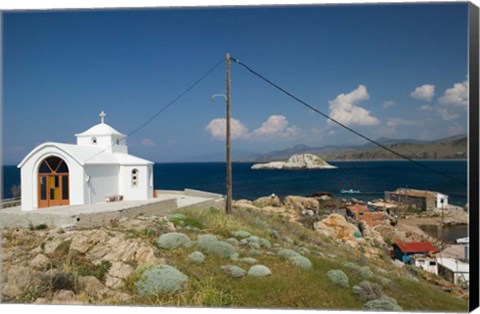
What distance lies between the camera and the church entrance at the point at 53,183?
26.6ft

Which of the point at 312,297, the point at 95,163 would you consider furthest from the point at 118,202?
the point at 312,297

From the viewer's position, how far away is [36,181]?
808cm

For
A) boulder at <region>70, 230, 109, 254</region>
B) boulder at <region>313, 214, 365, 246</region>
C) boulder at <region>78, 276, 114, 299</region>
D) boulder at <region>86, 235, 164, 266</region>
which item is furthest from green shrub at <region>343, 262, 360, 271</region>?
boulder at <region>70, 230, 109, 254</region>

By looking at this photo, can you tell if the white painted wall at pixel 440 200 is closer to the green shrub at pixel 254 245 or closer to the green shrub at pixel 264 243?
the green shrub at pixel 264 243

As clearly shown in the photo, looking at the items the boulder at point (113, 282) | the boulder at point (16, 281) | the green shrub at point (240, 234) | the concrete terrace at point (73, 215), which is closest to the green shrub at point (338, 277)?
the green shrub at point (240, 234)

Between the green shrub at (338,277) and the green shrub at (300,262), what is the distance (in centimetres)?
39

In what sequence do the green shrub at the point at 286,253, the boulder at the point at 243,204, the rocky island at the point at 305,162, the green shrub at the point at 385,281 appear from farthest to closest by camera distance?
1. the rocky island at the point at 305,162
2. the boulder at the point at 243,204
3. the green shrub at the point at 286,253
4. the green shrub at the point at 385,281

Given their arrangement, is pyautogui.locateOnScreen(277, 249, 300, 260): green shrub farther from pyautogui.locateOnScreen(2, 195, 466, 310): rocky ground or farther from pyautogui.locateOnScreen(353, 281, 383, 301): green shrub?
pyautogui.locateOnScreen(353, 281, 383, 301): green shrub

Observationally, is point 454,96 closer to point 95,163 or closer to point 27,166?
point 95,163

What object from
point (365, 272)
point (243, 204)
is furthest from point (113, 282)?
point (243, 204)

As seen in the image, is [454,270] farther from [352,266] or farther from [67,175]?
Answer: [67,175]

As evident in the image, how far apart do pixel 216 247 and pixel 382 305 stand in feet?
9.19

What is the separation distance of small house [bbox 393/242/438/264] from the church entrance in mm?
7459

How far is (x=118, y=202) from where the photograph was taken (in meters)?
8.85
